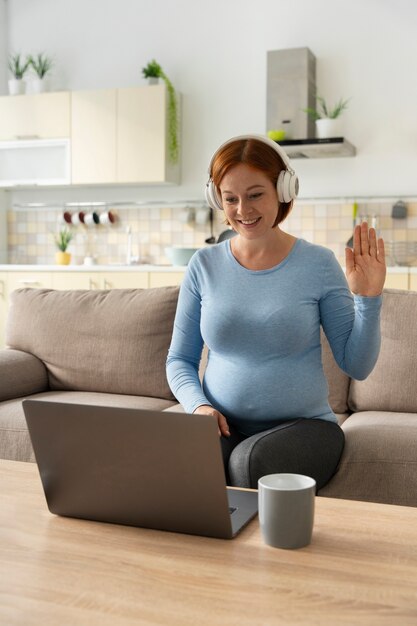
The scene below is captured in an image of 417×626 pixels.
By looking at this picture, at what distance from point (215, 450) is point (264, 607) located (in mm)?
238

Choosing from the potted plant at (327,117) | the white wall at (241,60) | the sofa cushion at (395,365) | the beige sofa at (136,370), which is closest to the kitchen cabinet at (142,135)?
the white wall at (241,60)

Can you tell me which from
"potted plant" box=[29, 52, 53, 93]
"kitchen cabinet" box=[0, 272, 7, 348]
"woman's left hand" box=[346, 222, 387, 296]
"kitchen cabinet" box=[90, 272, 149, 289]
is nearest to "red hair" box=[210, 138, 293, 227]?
"woman's left hand" box=[346, 222, 387, 296]

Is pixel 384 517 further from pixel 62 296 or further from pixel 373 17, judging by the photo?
pixel 373 17

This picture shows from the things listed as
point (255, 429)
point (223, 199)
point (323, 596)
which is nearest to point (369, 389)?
point (255, 429)

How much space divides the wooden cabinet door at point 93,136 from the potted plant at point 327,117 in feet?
4.50

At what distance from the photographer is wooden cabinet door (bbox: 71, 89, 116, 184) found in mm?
5211

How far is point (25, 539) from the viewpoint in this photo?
3.63ft

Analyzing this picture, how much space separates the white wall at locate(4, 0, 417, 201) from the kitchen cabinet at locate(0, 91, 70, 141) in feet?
1.19

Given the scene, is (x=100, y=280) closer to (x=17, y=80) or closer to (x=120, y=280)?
(x=120, y=280)

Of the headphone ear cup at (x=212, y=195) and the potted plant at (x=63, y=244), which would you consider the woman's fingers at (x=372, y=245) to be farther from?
the potted plant at (x=63, y=244)

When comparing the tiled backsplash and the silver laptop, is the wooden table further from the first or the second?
the tiled backsplash

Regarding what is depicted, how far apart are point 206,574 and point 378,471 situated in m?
1.10

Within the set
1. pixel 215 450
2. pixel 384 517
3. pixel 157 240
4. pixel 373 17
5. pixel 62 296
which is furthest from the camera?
pixel 157 240

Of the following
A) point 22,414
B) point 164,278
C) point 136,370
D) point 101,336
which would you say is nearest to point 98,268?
point 164,278
